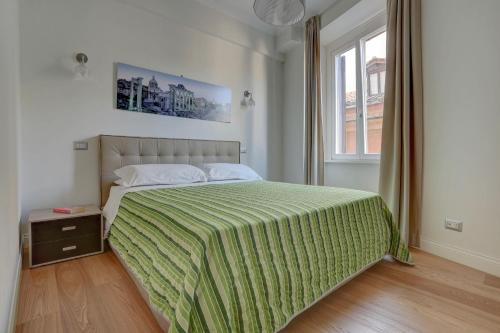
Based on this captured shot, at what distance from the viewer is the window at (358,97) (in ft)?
9.52

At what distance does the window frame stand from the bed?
1320 millimetres

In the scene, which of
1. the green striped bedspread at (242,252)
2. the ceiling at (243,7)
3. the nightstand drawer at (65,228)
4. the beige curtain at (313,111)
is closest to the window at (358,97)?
the beige curtain at (313,111)

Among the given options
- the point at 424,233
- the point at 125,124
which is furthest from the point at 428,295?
the point at 125,124

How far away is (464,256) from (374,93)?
1.92m

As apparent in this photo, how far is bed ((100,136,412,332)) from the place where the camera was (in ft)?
3.16

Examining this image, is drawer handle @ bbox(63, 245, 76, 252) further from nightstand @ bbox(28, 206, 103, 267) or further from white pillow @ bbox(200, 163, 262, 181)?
white pillow @ bbox(200, 163, 262, 181)

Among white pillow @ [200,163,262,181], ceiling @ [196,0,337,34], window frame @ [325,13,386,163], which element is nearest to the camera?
white pillow @ [200,163,262,181]

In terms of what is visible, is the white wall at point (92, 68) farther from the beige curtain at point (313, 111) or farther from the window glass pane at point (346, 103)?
the window glass pane at point (346, 103)

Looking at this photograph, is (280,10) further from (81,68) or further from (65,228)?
(65,228)

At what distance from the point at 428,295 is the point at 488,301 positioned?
12.8 inches

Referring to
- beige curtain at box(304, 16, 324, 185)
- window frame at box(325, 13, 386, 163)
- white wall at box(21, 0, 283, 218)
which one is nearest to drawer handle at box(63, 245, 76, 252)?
white wall at box(21, 0, 283, 218)

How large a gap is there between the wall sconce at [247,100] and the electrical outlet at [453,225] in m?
2.69

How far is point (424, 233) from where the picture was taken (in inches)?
90.5

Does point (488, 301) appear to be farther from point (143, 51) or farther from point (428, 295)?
point (143, 51)
